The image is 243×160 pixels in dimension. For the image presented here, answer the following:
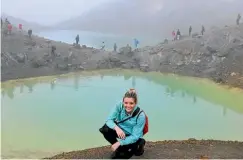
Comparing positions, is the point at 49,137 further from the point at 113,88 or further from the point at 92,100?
the point at 113,88

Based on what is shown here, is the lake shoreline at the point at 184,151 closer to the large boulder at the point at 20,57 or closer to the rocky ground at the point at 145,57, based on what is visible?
the rocky ground at the point at 145,57

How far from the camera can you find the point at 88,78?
31.1 metres

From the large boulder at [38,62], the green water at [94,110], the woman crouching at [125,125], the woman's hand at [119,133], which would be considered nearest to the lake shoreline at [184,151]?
the woman crouching at [125,125]

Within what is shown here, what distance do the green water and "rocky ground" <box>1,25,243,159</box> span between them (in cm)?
216

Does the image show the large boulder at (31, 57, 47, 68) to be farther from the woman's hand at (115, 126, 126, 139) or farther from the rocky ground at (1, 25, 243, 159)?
the woman's hand at (115, 126, 126, 139)

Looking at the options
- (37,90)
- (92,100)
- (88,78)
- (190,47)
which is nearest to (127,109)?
(92,100)

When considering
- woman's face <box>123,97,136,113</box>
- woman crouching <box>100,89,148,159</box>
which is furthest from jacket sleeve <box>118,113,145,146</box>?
woman's face <box>123,97,136,113</box>

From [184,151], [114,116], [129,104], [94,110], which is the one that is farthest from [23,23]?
[129,104]

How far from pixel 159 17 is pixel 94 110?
57.0m

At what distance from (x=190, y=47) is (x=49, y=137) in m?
23.5

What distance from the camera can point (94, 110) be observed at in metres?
20.1

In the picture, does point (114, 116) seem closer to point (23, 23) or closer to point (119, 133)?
point (119, 133)

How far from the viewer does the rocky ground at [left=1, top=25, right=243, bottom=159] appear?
3216 cm

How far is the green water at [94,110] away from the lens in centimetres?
1574
